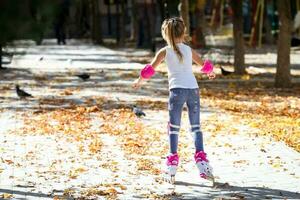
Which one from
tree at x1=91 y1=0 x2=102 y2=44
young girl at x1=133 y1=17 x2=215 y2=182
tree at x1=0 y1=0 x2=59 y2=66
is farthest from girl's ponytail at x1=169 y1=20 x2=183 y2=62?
tree at x1=91 y1=0 x2=102 y2=44

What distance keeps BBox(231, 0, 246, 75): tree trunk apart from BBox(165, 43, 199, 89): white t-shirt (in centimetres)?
1392

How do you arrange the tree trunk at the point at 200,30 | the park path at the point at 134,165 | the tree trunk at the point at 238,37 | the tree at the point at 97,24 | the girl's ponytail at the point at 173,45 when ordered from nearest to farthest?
the park path at the point at 134,165 → the girl's ponytail at the point at 173,45 → the tree trunk at the point at 238,37 → the tree trunk at the point at 200,30 → the tree at the point at 97,24

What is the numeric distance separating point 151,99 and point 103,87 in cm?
338

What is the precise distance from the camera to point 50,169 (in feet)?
25.7

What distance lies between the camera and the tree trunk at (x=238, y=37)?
2086 centimetres

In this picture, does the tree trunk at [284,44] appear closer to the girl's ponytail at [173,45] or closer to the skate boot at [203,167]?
the girl's ponytail at [173,45]

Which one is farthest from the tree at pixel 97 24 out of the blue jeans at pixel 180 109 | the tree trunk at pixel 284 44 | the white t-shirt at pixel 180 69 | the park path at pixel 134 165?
the blue jeans at pixel 180 109

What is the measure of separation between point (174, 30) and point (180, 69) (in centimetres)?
39

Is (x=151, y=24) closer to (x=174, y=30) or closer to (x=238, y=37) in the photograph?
(x=238, y=37)

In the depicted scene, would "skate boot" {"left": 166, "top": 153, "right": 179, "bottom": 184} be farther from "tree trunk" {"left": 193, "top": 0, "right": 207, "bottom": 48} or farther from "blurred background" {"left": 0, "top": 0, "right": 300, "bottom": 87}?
"tree trunk" {"left": 193, "top": 0, "right": 207, "bottom": 48}

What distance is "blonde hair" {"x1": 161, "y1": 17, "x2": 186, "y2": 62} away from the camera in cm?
697

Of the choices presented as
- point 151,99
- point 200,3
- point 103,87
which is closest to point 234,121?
point 151,99

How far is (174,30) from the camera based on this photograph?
23.1 ft

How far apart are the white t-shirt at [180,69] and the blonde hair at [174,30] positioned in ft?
0.15
